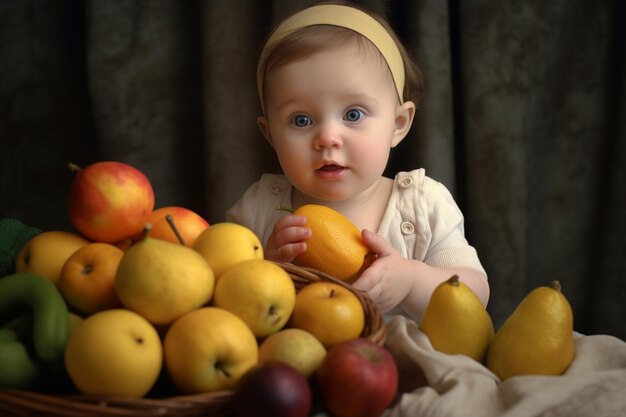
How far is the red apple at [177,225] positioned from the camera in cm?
105

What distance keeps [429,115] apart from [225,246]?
742 mm

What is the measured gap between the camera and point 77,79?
172 centimetres

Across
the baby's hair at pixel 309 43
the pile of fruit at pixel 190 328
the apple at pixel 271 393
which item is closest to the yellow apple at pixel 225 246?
the pile of fruit at pixel 190 328

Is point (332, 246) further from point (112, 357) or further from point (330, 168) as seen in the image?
point (112, 357)

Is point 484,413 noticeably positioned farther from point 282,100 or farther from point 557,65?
point 557,65

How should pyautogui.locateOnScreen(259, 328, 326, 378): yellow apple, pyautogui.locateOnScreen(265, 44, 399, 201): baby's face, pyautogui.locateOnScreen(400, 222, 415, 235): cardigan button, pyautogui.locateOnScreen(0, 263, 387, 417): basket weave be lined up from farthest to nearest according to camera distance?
pyautogui.locateOnScreen(400, 222, 415, 235): cardigan button < pyautogui.locateOnScreen(265, 44, 399, 201): baby's face < pyautogui.locateOnScreen(259, 328, 326, 378): yellow apple < pyautogui.locateOnScreen(0, 263, 387, 417): basket weave

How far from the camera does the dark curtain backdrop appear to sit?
150cm

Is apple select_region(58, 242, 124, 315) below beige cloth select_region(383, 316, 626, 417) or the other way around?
the other way around

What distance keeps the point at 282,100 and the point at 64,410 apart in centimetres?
74

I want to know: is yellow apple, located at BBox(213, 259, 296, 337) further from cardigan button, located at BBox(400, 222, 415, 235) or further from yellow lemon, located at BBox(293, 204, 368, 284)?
cardigan button, located at BBox(400, 222, 415, 235)

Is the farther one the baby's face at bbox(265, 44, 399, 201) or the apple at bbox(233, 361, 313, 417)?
the baby's face at bbox(265, 44, 399, 201)

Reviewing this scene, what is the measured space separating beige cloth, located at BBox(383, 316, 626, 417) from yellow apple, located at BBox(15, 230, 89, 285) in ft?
1.72

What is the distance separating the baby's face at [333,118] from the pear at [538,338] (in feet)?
1.51

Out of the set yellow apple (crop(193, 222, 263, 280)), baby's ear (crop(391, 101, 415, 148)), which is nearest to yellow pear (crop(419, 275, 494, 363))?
yellow apple (crop(193, 222, 263, 280))
